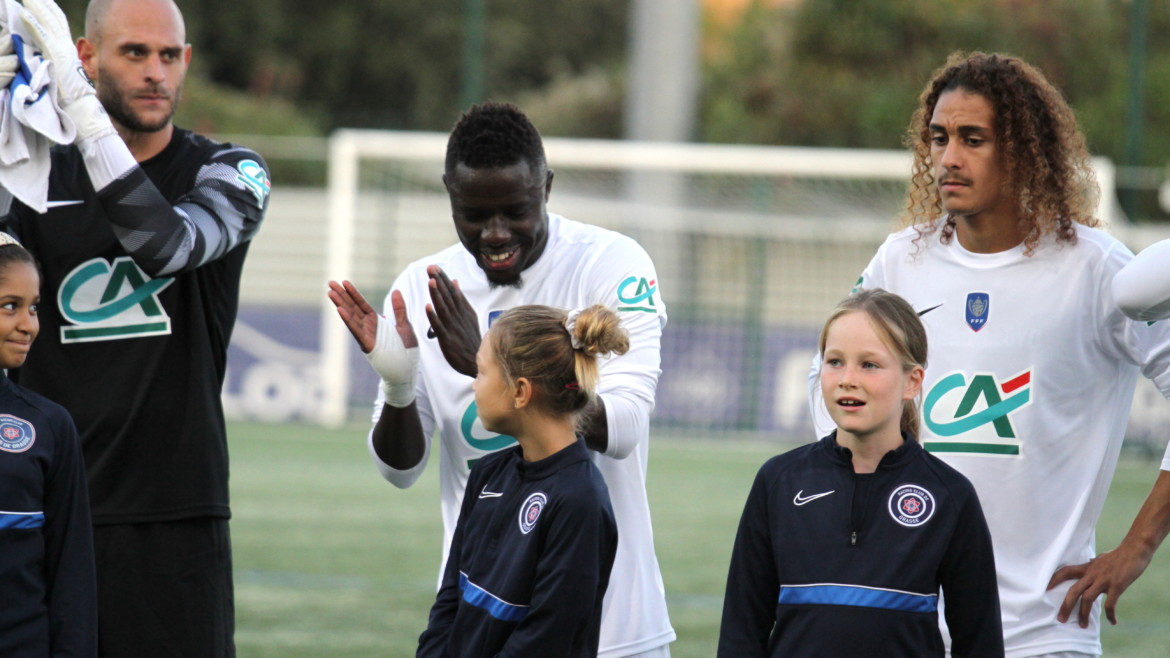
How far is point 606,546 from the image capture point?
3107 millimetres

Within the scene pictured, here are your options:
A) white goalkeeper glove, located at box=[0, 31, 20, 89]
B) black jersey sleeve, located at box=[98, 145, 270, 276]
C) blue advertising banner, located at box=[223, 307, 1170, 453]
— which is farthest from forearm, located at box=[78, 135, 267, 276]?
blue advertising banner, located at box=[223, 307, 1170, 453]

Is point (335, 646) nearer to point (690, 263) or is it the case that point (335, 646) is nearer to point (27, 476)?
point (27, 476)

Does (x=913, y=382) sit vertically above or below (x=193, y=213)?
below

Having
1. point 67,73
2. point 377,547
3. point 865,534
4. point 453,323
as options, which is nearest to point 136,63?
point 67,73

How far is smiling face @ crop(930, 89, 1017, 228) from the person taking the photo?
3.46 metres

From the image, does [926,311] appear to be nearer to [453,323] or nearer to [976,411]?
[976,411]

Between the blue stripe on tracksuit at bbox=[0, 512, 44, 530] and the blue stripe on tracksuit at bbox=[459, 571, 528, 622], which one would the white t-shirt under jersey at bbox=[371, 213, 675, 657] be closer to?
the blue stripe on tracksuit at bbox=[459, 571, 528, 622]

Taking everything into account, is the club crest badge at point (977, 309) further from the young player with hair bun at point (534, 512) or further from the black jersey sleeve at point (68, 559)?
Answer: the black jersey sleeve at point (68, 559)

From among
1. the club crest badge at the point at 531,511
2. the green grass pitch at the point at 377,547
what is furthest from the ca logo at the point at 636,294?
the green grass pitch at the point at 377,547

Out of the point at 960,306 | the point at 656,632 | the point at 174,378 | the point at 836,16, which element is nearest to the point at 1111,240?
the point at 960,306

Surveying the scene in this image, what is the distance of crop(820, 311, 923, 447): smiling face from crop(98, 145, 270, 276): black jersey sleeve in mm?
1509

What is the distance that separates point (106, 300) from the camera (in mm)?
3709

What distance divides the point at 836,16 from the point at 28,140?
25.1 metres

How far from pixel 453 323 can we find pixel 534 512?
495 millimetres
